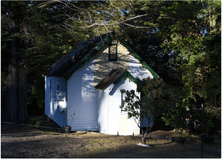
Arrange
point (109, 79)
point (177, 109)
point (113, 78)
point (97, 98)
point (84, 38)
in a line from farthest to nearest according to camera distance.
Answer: point (97, 98) → point (109, 79) → point (113, 78) → point (84, 38) → point (177, 109)

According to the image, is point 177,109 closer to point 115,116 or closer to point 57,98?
point 115,116

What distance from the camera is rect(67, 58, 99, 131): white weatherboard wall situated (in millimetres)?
15375

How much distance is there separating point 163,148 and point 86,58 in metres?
7.89

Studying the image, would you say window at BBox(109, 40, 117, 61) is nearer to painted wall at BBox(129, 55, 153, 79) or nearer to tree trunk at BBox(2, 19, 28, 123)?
painted wall at BBox(129, 55, 153, 79)

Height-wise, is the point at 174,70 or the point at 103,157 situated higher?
the point at 174,70

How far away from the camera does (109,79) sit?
15.4 meters

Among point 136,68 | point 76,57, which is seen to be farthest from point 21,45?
point 136,68

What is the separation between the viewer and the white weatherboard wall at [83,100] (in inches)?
605

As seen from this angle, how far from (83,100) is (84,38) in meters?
4.20

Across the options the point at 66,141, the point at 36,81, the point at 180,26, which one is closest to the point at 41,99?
the point at 36,81

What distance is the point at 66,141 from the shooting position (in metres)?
10.9

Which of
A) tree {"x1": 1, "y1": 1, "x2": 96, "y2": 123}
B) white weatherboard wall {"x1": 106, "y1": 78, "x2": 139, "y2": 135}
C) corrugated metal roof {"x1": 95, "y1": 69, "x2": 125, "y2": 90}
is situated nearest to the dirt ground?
white weatherboard wall {"x1": 106, "y1": 78, "x2": 139, "y2": 135}

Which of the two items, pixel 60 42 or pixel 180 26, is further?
pixel 180 26

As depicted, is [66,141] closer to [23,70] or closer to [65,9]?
[23,70]
